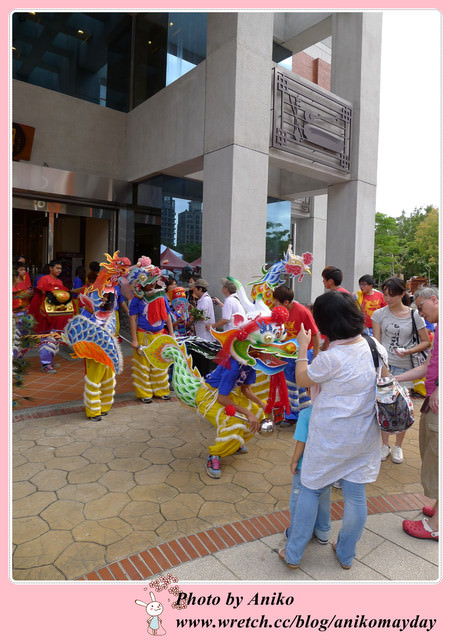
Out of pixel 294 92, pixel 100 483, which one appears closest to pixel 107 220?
pixel 294 92

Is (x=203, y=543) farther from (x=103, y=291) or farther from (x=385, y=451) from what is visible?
(x=103, y=291)

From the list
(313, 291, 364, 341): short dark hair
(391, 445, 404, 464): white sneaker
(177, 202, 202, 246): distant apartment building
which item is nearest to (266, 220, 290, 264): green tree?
(177, 202, 202, 246): distant apartment building

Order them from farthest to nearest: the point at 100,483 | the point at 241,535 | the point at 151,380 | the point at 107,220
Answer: the point at 107,220 < the point at 151,380 < the point at 100,483 < the point at 241,535

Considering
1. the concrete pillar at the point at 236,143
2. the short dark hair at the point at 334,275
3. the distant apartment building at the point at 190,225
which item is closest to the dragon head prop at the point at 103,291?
the short dark hair at the point at 334,275

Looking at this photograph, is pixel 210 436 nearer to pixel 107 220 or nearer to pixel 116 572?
pixel 116 572

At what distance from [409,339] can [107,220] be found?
895 centimetres

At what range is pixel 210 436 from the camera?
4.67 metres

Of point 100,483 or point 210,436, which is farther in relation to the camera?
point 210,436

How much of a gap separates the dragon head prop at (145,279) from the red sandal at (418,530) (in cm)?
383

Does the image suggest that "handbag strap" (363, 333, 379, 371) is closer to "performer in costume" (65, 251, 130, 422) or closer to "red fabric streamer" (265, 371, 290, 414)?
"red fabric streamer" (265, 371, 290, 414)

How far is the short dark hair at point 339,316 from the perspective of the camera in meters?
2.32

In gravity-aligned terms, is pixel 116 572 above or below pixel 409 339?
below

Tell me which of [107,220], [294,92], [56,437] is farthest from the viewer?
[107,220]

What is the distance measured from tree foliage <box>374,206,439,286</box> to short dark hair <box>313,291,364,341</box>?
3024 centimetres
